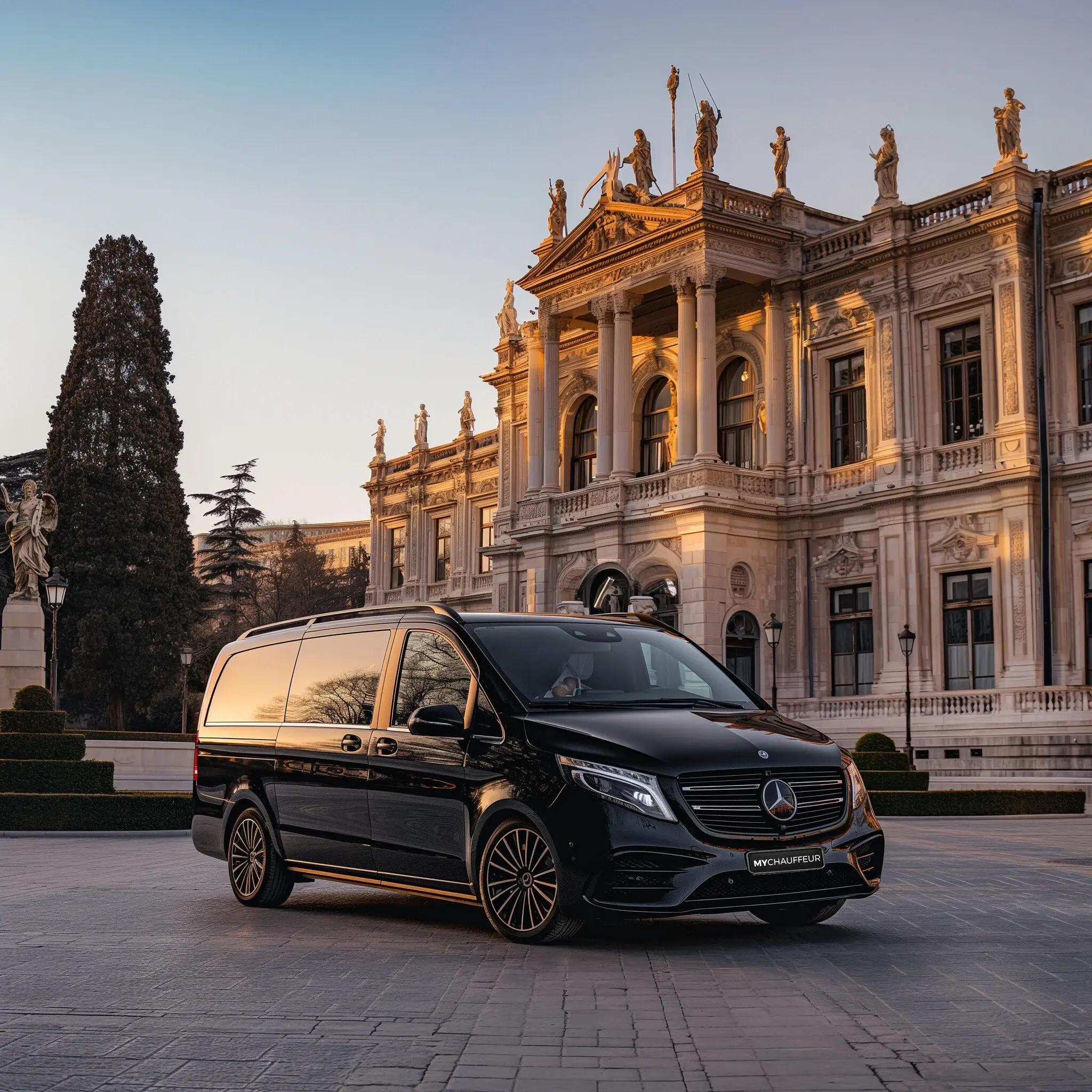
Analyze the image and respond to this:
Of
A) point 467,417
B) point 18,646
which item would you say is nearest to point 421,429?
point 467,417

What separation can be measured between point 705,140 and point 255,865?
3419 cm

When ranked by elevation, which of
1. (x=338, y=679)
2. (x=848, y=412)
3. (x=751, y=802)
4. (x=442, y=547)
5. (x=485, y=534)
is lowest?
(x=751, y=802)

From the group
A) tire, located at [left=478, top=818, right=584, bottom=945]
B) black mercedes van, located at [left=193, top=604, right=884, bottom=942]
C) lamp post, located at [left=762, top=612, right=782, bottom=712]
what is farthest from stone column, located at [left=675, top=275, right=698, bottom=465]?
tire, located at [left=478, top=818, right=584, bottom=945]

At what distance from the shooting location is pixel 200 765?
39.7 feet

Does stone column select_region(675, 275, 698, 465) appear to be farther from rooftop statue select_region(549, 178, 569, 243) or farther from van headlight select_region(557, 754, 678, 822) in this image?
van headlight select_region(557, 754, 678, 822)

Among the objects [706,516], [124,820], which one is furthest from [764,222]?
Result: [124,820]

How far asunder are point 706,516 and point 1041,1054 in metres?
33.9

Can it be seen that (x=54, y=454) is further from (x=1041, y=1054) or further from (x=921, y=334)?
(x=1041, y=1054)

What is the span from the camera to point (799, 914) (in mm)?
9516

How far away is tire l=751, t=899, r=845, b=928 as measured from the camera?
371 inches

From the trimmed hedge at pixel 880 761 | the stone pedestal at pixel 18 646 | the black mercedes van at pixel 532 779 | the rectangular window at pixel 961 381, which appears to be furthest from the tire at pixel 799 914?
the rectangular window at pixel 961 381

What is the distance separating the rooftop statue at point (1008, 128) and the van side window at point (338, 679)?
99.5ft

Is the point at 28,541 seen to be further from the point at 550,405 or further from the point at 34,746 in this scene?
the point at 550,405

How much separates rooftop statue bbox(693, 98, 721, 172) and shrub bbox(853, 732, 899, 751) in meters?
18.4
